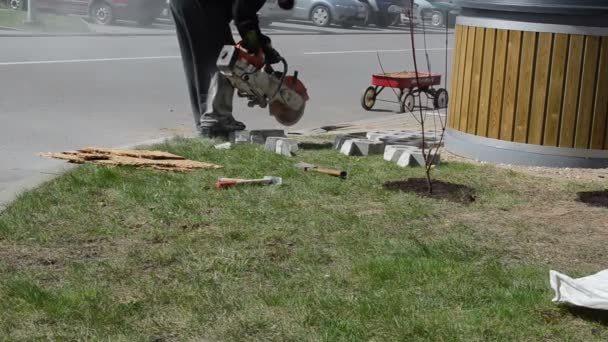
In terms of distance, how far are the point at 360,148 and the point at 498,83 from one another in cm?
118

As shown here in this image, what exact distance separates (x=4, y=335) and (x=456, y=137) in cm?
545

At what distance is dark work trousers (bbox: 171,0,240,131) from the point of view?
372 inches

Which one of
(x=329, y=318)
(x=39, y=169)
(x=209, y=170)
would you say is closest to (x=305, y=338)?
(x=329, y=318)

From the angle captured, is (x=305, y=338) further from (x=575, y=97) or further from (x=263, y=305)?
(x=575, y=97)

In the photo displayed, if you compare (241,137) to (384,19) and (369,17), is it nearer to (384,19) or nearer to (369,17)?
(369,17)

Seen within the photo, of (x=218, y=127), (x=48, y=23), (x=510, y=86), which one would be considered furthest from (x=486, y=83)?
(x=48, y=23)

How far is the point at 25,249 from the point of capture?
570cm

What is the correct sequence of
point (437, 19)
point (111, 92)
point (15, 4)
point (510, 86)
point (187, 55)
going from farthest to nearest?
point (437, 19) < point (15, 4) < point (111, 92) < point (187, 55) < point (510, 86)

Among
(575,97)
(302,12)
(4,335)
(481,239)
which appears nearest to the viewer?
(4,335)

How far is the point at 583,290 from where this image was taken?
4762mm

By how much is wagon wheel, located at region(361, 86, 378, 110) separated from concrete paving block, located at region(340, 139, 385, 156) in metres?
4.87

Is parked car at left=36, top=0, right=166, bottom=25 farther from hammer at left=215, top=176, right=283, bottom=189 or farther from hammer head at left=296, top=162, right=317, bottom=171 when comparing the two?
hammer at left=215, top=176, right=283, bottom=189

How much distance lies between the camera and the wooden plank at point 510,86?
8.52m

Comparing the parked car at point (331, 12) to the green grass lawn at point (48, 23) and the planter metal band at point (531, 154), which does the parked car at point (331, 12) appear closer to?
the green grass lawn at point (48, 23)
